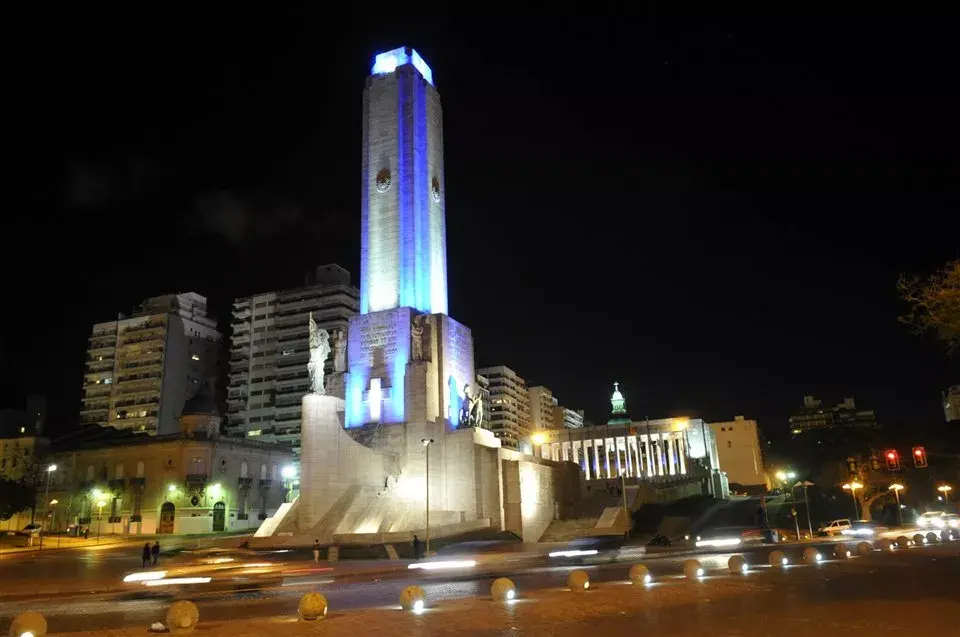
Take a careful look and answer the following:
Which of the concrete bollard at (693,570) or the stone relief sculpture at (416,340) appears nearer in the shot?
the concrete bollard at (693,570)

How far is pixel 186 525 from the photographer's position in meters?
60.9

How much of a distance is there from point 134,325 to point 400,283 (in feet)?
229

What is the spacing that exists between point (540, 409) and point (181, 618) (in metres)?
141

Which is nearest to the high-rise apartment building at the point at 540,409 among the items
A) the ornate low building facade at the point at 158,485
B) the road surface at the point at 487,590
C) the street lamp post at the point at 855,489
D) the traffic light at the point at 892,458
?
the ornate low building facade at the point at 158,485

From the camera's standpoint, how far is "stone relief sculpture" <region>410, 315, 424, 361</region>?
46653 millimetres

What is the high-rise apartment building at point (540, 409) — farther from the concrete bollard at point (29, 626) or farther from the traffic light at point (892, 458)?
the concrete bollard at point (29, 626)

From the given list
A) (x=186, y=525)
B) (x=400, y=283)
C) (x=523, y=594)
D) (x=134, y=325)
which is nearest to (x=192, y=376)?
(x=134, y=325)

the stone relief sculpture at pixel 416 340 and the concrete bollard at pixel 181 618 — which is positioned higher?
the stone relief sculpture at pixel 416 340

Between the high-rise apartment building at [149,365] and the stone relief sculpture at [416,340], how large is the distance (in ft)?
207

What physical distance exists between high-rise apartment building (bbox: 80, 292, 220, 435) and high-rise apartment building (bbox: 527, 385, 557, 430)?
214 ft

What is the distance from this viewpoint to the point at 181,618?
1166 cm

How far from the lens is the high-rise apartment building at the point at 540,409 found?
5871 inches

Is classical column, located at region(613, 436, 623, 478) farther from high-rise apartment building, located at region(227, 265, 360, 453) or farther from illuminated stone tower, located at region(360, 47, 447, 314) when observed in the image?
high-rise apartment building, located at region(227, 265, 360, 453)

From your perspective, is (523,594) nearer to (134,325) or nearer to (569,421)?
(134,325)
